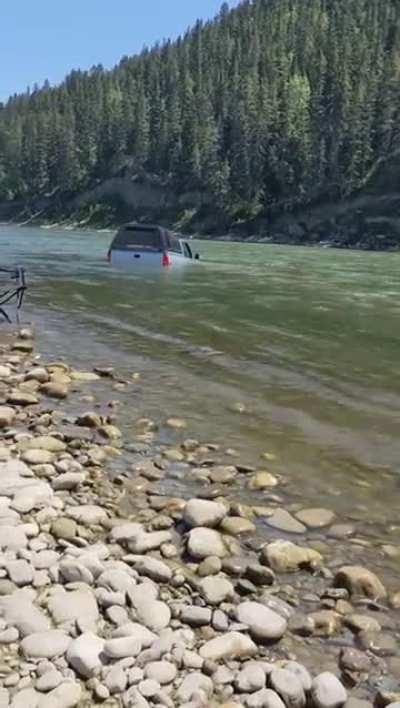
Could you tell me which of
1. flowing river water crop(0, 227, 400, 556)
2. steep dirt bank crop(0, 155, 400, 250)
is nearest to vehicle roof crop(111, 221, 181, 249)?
flowing river water crop(0, 227, 400, 556)

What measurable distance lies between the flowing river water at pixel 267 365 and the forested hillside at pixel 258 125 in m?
96.5

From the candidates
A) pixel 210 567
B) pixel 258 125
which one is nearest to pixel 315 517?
pixel 210 567

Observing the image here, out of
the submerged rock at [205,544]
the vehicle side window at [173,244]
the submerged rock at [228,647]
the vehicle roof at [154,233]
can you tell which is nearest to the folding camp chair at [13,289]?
the vehicle roof at [154,233]

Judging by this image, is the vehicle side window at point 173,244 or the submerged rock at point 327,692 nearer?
the submerged rock at point 327,692

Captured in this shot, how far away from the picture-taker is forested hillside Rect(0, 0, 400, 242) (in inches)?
4970

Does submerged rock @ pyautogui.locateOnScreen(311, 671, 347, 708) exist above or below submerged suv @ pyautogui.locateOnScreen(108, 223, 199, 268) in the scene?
below

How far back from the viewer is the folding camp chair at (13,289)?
1825 cm

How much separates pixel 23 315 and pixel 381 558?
53.3ft

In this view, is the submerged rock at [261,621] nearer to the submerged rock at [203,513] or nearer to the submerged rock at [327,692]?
the submerged rock at [327,692]

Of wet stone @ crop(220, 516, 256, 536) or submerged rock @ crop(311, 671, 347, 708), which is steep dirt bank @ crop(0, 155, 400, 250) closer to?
wet stone @ crop(220, 516, 256, 536)

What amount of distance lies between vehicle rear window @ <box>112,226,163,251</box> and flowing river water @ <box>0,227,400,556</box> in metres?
2.47

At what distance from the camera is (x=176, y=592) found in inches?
214

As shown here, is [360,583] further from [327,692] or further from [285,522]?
[327,692]

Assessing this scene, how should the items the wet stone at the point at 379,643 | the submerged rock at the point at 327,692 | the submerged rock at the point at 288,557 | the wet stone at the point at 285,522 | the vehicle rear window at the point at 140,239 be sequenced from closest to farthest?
the submerged rock at the point at 327,692 → the wet stone at the point at 379,643 → the submerged rock at the point at 288,557 → the wet stone at the point at 285,522 → the vehicle rear window at the point at 140,239
